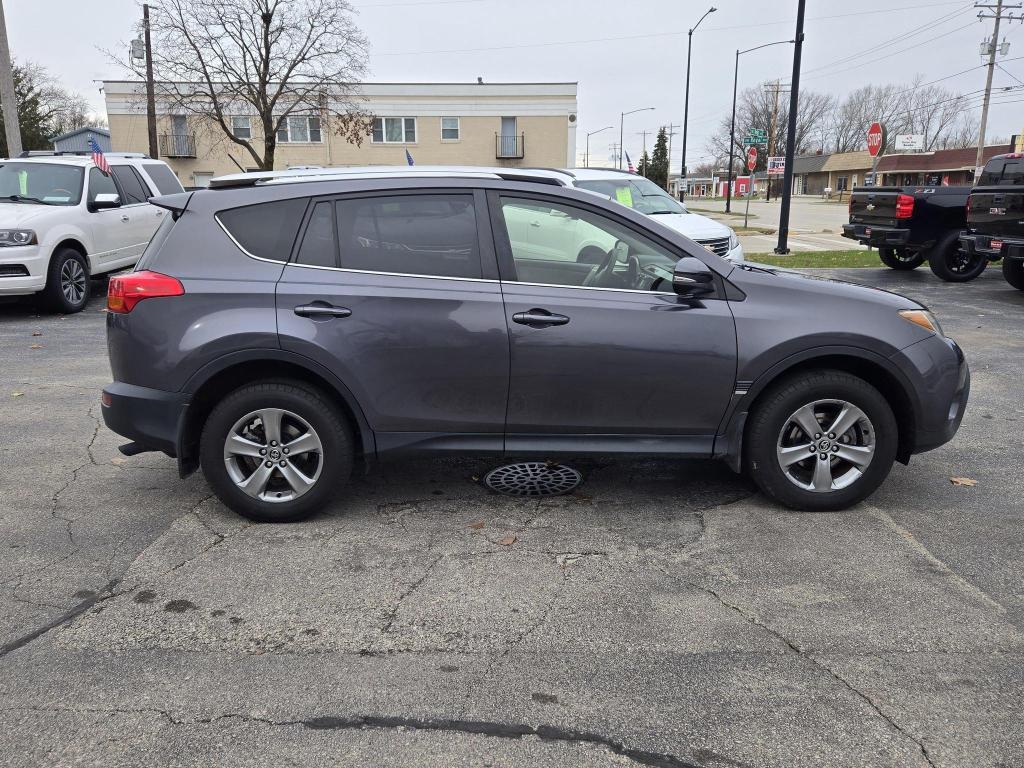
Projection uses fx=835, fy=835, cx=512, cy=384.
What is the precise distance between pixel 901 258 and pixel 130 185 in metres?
13.5

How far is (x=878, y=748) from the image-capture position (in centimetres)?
263

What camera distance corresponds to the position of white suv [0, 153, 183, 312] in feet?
33.4

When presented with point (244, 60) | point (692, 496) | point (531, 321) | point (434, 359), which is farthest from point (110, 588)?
point (244, 60)

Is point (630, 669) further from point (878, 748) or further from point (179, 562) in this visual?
point (179, 562)

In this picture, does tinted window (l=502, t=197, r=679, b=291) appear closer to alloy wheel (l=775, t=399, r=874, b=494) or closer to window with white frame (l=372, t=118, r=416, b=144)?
alloy wheel (l=775, t=399, r=874, b=494)

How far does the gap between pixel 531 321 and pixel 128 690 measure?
7.77ft

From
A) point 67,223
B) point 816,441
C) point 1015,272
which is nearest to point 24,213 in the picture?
point 67,223

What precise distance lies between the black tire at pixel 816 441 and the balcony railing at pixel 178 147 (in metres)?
46.8

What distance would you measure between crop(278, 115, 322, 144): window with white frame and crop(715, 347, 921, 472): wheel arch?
44.4 m

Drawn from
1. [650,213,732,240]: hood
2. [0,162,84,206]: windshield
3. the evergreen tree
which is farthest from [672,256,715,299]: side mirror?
the evergreen tree

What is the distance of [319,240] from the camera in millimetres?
4293

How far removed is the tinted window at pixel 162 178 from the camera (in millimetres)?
12946

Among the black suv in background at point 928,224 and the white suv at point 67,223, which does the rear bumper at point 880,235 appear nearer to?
the black suv in background at point 928,224

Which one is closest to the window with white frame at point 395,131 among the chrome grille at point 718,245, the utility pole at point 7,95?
the utility pole at point 7,95
